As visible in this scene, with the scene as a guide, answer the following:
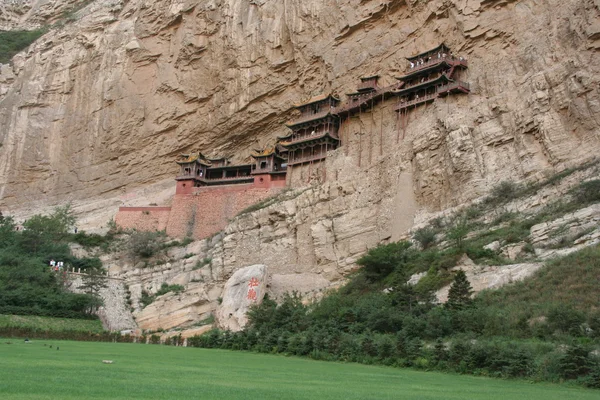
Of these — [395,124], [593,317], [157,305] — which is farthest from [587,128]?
[157,305]

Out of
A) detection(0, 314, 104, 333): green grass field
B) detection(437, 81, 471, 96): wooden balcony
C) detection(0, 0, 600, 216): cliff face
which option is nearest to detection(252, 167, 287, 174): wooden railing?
detection(0, 0, 600, 216): cliff face

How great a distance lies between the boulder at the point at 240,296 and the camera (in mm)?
28656

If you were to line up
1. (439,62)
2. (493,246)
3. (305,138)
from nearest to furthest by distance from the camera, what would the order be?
(493,246) < (439,62) < (305,138)

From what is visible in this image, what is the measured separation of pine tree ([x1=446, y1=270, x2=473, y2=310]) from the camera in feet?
59.6

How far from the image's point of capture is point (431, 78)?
34.5 metres

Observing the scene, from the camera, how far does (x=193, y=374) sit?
11.4m

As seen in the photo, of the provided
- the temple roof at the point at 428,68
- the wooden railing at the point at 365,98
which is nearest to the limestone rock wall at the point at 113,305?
the wooden railing at the point at 365,98

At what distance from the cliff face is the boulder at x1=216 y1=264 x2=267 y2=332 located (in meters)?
8.46

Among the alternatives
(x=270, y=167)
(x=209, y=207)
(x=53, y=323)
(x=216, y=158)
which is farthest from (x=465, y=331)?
(x=216, y=158)

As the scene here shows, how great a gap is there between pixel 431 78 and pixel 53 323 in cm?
2466

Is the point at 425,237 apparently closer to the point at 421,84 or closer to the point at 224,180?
the point at 421,84

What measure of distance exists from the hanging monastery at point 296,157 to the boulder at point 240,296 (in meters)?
9.26

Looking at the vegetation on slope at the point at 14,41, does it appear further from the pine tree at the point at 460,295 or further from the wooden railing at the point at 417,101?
the pine tree at the point at 460,295

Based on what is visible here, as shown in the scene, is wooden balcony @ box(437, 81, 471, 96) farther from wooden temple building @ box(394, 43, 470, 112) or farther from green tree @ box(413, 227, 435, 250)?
green tree @ box(413, 227, 435, 250)
